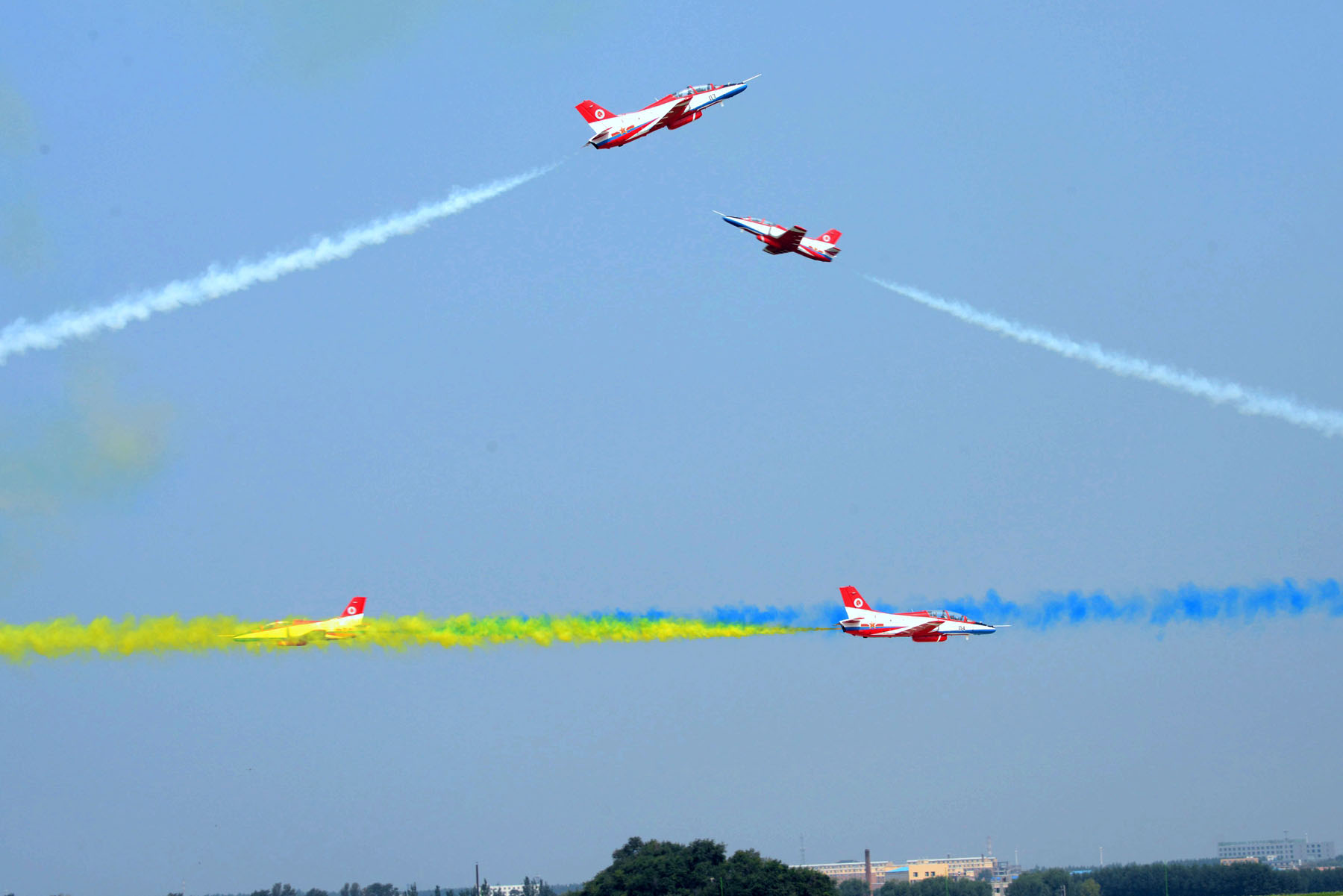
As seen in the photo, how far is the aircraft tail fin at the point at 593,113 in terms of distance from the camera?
253 feet

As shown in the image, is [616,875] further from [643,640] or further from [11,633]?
[11,633]

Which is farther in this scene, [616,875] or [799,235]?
[616,875]

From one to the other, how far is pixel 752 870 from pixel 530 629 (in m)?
44.1

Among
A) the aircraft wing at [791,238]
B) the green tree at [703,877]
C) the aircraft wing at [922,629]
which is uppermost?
the aircraft wing at [791,238]

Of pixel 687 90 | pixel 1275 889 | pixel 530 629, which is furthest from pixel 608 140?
pixel 1275 889

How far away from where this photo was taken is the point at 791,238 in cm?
8012

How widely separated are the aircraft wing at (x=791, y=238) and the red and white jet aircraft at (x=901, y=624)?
20390 millimetres

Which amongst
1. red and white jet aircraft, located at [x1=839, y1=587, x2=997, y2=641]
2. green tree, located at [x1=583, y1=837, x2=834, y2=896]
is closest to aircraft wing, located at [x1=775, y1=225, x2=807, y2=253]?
red and white jet aircraft, located at [x1=839, y1=587, x2=997, y2=641]

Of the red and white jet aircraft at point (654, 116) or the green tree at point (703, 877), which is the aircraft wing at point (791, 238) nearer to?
the red and white jet aircraft at point (654, 116)

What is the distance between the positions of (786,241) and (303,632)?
36.3 m

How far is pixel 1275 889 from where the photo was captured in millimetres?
178125

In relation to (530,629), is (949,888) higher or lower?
lower

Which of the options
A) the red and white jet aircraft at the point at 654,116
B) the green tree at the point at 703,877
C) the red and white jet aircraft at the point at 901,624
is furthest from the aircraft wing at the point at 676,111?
the green tree at the point at 703,877

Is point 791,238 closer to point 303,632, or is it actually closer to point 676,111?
point 676,111
